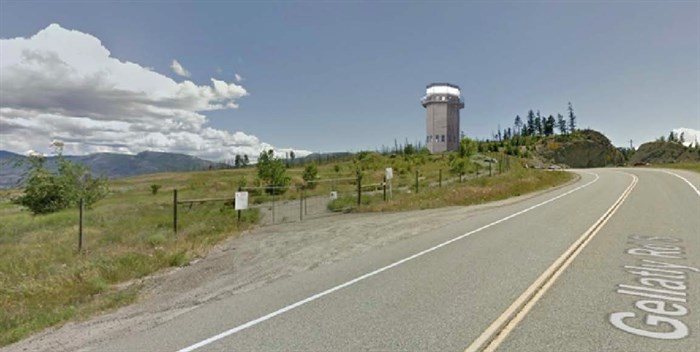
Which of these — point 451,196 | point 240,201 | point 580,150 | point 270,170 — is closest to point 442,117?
point 580,150

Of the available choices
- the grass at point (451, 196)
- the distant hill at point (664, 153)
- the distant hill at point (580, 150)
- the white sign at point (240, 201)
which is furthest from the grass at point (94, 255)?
the distant hill at point (664, 153)

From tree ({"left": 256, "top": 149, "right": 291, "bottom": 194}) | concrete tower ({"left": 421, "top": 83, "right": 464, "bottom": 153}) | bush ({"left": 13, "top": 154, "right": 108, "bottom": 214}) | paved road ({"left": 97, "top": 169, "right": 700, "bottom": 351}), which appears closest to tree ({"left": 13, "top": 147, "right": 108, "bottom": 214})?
bush ({"left": 13, "top": 154, "right": 108, "bottom": 214})

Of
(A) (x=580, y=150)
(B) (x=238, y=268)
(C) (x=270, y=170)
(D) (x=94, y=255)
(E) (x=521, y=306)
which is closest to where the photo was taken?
(E) (x=521, y=306)

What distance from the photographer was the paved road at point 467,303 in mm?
4293

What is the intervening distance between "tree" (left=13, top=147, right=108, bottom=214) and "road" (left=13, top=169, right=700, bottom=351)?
72.2ft

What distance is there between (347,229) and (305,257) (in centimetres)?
410

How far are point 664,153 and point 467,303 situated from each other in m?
123

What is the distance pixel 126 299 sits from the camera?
665 cm

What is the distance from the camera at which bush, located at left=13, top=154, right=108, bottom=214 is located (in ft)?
76.4

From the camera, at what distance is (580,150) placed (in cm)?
9769

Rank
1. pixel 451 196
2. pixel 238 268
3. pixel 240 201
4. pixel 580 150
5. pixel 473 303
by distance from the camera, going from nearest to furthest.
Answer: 1. pixel 473 303
2. pixel 238 268
3. pixel 240 201
4. pixel 451 196
5. pixel 580 150

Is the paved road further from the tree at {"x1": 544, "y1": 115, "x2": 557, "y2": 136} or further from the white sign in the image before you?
the tree at {"x1": 544, "y1": 115, "x2": 557, "y2": 136}

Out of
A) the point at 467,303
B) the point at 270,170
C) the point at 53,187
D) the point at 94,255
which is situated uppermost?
the point at 270,170

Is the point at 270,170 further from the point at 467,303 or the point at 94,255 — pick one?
the point at 467,303
